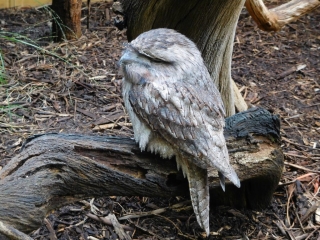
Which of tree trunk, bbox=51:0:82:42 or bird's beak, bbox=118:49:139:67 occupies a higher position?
bird's beak, bbox=118:49:139:67

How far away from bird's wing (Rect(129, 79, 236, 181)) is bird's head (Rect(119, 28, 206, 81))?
9cm

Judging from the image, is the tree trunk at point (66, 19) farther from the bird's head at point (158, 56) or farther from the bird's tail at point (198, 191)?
the bird's tail at point (198, 191)

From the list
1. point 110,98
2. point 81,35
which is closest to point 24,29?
point 81,35

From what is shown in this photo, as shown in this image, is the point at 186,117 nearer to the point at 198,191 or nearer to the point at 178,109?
the point at 178,109

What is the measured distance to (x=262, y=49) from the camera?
20.2 feet

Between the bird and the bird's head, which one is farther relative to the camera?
the bird's head

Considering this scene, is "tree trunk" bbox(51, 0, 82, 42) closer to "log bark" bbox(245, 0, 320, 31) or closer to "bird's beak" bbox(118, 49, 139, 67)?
"log bark" bbox(245, 0, 320, 31)

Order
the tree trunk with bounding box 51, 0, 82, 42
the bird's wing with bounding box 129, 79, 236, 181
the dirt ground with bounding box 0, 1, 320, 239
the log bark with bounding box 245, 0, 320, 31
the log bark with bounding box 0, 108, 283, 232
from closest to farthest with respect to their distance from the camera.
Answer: the log bark with bounding box 0, 108, 283, 232 < the bird's wing with bounding box 129, 79, 236, 181 < the dirt ground with bounding box 0, 1, 320, 239 < the log bark with bounding box 245, 0, 320, 31 < the tree trunk with bounding box 51, 0, 82, 42

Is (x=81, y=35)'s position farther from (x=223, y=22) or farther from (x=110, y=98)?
(x=223, y=22)

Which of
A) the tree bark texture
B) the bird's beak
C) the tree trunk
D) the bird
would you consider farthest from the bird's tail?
the tree trunk

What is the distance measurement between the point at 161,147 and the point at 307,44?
373cm

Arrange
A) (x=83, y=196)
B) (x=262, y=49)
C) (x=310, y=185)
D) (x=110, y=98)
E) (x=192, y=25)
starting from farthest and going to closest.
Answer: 1. (x=262, y=49)
2. (x=110, y=98)
3. (x=310, y=185)
4. (x=192, y=25)
5. (x=83, y=196)

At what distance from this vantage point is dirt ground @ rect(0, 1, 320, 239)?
144 inches

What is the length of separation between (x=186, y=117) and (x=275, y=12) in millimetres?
1916
